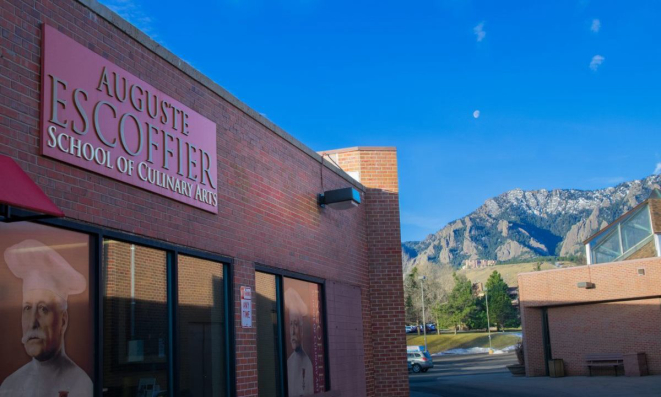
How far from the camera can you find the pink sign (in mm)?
6984

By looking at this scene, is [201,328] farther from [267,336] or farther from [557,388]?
[557,388]

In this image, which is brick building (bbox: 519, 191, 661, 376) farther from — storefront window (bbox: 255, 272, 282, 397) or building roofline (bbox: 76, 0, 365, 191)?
storefront window (bbox: 255, 272, 282, 397)

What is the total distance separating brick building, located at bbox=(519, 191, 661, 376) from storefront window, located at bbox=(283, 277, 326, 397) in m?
23.4

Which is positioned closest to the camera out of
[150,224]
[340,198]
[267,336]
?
[150,224]

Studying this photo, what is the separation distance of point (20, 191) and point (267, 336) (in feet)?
19.0

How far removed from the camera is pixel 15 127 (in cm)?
648

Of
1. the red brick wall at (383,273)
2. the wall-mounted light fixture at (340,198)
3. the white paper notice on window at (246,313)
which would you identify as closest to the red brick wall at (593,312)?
the red brick wall at (383,273)

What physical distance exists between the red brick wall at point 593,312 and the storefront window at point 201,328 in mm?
26863

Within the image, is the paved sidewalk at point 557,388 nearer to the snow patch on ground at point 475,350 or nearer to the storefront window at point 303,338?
the storefront window at point 303,338

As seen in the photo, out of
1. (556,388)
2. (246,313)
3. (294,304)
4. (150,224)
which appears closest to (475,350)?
(556,388)

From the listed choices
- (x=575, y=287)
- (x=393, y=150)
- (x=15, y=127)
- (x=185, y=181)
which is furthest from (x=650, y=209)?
(x=15, y=127)

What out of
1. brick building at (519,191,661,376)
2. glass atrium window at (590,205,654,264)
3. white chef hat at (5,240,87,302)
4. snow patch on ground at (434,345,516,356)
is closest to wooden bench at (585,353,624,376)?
brick building at (519,191,661,376)

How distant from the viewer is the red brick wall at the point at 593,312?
104 feet

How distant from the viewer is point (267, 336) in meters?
11.0
